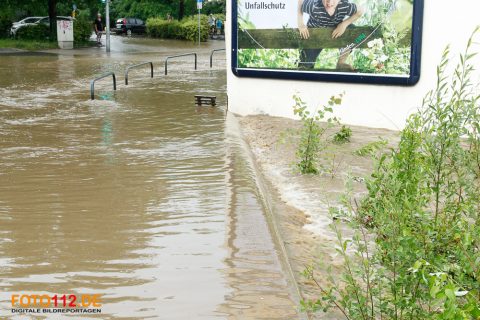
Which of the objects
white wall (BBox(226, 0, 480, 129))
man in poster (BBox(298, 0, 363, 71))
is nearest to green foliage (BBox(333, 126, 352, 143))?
white wall (BBox(226, 0, 480, 129))

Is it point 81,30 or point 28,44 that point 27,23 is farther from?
point 28,44

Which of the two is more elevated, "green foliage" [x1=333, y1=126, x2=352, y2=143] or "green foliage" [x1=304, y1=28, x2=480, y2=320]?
"green foliage" [x1=304, y1=28, x2=480, y2=320]

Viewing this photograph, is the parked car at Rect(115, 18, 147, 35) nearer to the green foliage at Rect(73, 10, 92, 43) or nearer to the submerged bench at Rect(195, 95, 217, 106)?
the green foliage at Rect(73, 10, 92, 43)

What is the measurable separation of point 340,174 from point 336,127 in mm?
3664

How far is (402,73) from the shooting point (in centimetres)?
1184

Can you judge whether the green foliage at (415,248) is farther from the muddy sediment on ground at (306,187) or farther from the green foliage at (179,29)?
the green foliage at (179,29)

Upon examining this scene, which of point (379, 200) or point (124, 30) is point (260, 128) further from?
point (124, 30)

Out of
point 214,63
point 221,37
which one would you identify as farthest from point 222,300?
point 221,37

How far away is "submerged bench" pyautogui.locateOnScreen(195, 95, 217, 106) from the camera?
14854 mm

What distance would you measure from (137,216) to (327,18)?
7005 mm

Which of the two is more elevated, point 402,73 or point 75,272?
point 402,73

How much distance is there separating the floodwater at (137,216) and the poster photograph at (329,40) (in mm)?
1519

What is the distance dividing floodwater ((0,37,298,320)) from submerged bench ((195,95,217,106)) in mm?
541

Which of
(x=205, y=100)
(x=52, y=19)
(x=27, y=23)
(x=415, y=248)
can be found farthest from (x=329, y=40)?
(x=27, y=23)
